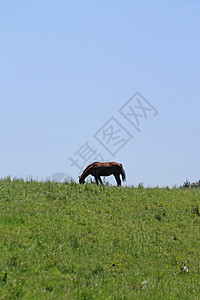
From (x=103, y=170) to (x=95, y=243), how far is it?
560 inches

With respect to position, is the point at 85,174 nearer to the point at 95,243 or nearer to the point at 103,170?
the point at 103,170

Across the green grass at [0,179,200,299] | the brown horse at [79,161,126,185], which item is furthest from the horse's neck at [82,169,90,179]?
the green grass at [0,179,200,299]

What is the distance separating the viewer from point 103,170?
2816 centimetres

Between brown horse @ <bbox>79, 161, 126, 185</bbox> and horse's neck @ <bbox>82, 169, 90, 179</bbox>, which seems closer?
brown horse @ <bbox>79, 161, 126, 185</bbox>

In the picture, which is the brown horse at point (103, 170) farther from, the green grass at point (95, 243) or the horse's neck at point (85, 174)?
the green grass at point (95, 243)

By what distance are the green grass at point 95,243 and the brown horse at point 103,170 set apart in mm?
4831

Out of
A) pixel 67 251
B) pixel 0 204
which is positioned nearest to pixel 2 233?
pixel 67 251

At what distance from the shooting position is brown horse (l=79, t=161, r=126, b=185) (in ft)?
92.0

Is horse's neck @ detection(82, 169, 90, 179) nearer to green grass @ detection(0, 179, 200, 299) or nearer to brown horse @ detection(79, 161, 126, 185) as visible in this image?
brown horse @ detection(79, 161, 126, 185)

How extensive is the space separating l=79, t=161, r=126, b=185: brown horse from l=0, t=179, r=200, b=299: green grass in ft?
15.8

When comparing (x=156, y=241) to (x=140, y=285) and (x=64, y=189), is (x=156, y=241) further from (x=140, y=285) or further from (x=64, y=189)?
(x=64, y=189)

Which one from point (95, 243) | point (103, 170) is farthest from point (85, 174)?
point (95, 243)

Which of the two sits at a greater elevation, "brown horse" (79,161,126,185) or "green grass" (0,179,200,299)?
"brown horse" (79,161,126,185)

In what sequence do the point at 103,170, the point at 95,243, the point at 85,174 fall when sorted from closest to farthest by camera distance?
the point at 95,243
the point at 103,170
the point at 85,174
